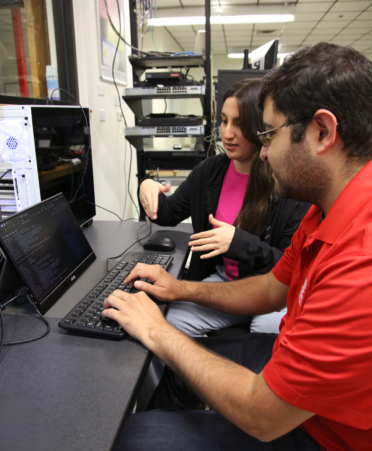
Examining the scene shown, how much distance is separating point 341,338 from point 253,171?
0.90m

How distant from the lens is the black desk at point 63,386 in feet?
1.50

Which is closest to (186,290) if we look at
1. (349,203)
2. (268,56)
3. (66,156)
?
(349,203)

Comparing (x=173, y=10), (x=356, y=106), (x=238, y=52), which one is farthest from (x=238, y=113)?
(x=238, y=52)

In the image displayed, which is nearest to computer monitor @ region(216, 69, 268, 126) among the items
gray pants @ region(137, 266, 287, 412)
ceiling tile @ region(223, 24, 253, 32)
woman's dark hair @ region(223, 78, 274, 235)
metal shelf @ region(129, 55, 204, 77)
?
metal shelf @ region(129, 55, 204, 77)

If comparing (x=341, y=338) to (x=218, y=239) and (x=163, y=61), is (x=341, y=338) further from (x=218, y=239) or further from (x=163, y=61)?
(x=163, y=61)

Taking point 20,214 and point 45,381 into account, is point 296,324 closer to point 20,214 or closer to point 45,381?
point 45,381

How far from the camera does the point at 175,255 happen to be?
110cm

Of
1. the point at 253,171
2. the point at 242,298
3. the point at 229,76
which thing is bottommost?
the point at 242,298

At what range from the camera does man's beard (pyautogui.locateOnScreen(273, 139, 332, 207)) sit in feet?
2.01

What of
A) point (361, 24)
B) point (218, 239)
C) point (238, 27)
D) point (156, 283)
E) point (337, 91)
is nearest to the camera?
point (337, 91)

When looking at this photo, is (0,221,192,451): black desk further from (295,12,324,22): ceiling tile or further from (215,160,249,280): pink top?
(295,12,324,22): ceiling tile

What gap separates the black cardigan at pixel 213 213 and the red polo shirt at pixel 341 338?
52 cm

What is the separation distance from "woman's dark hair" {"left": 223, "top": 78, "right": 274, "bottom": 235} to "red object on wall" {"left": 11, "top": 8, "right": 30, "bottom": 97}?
1171mm

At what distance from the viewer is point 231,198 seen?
1.39 m
